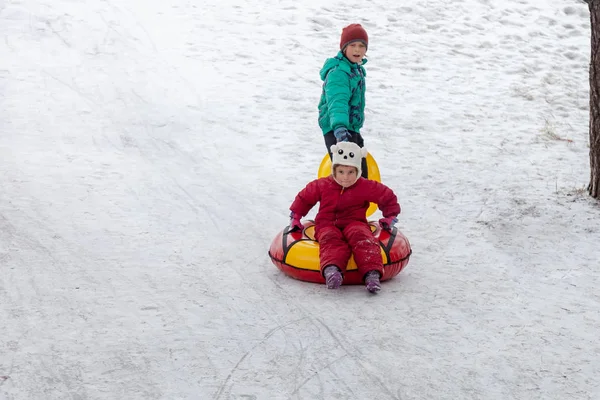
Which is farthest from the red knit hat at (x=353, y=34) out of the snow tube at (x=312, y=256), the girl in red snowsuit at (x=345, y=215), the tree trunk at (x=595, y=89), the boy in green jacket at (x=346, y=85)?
the tree trunk at (x=595, y=89)

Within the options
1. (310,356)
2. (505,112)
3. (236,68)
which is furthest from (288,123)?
(310,356)

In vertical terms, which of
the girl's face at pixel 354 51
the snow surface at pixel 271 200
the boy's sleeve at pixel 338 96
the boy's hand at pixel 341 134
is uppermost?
the girl's face at pixel 354 51

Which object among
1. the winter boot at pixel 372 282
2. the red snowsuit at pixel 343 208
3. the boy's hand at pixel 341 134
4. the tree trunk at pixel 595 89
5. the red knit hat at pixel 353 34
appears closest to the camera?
the winter boot at pixel 372 282

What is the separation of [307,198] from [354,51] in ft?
4.29

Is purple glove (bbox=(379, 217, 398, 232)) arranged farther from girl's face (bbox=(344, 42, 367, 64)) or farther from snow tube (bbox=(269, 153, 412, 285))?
girl's face (bbox=(344, 42, 367, 64))

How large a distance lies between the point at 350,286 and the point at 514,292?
3.73ft

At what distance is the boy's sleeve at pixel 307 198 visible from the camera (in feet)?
18.6

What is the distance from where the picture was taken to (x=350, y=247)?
17.9 ft

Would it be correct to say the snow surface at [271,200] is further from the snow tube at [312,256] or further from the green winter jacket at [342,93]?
the green winter jacket at [342,93]

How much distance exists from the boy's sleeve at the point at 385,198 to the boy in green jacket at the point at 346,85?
22.5 inches

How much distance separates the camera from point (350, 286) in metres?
5.48

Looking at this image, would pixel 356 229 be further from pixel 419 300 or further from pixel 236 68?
pixel 236 68

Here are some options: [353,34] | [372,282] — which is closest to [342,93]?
[353,34]

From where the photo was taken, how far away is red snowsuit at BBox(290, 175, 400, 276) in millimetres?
5477
